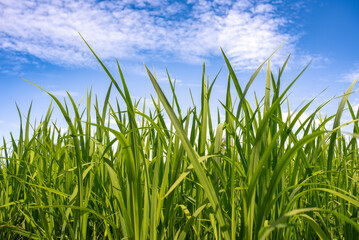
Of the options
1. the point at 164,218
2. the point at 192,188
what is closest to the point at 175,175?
the point at 164,218

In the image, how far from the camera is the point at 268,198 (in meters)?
0.78

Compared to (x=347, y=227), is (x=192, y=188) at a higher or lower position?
higher

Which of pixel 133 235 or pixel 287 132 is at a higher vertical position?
pixel 287 132

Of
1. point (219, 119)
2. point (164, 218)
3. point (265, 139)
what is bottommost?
point (164, 218)

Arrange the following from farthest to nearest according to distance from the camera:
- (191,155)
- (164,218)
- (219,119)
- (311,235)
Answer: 1. (219,119)
2. (311,235)
3. (164,218)
4. (191,155)

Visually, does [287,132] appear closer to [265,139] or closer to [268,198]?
[265,139]

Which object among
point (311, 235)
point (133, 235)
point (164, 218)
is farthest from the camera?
point (311, 235)

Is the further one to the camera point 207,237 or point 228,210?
point 207,237

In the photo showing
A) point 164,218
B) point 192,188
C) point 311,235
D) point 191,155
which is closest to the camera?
point 191,155

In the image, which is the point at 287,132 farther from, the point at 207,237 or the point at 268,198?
the point at 207,237

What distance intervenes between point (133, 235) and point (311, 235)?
2.29 ft

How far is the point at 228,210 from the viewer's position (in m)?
1.01

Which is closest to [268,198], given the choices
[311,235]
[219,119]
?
[311,235]

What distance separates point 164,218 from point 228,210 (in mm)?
227
